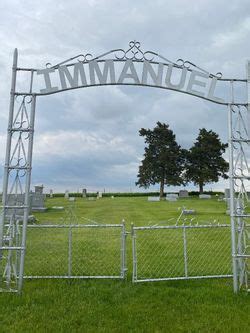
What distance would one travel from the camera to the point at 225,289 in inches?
321

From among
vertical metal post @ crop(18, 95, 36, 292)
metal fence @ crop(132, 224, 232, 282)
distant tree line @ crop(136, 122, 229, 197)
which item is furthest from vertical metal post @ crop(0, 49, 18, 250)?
distant tree line @ crop(136, 122, 229, 197)

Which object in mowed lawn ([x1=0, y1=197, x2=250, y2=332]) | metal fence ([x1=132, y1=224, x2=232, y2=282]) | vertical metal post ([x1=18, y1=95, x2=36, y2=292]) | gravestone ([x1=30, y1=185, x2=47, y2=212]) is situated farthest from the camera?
gravestone ([x1=30, y1=185, x2=47, y2=212])

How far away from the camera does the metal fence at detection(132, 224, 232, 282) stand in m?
9.12

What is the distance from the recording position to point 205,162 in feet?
191

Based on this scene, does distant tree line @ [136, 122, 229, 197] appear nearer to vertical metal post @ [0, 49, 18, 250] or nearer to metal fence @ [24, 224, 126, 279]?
metal fence @ [24, 224, 126, 279]

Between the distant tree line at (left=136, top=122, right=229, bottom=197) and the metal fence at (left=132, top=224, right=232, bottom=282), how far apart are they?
35.4 metres

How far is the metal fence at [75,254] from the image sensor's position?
9.13 meters

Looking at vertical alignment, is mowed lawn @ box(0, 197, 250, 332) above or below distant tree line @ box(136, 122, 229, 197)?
below

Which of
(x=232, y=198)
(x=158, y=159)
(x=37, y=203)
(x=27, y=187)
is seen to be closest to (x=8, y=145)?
(x=27, y=187)

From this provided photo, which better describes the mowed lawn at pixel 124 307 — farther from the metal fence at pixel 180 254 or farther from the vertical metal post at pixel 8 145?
the vertical metal post at pixel 8 145

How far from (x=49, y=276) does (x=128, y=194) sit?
46401 millimetres

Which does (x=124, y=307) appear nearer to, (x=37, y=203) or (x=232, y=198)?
(x=232, y=198)

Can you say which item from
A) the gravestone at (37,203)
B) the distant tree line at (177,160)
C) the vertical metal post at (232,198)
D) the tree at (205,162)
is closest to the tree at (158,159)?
the distant tree line at (177,160)

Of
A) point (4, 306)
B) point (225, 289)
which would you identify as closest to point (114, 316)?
point (4, 306)
